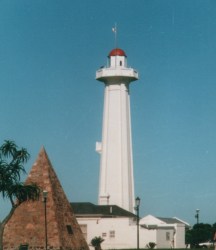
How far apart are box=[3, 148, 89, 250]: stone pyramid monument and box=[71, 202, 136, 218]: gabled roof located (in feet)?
70.7

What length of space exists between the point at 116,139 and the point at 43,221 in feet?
122

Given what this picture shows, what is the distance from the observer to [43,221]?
47.2 meters

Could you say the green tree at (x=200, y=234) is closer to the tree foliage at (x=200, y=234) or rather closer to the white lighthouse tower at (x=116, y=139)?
the tree foliage at (x=200, y=234)

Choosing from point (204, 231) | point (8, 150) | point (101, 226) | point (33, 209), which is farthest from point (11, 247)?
→ point (204, 231)

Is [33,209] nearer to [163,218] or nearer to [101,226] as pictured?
[101,226]

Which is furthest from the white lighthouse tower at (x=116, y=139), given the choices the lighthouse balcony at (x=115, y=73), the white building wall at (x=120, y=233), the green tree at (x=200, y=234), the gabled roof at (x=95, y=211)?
the white building wall at (x=120, y=233)

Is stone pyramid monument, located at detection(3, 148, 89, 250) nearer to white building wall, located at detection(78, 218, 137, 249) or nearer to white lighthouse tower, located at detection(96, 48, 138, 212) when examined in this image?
white building wall, located at detection(78, 218, 137, 249)

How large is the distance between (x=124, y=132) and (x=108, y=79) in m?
6.09

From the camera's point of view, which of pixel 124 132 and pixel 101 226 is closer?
pixel 101 226

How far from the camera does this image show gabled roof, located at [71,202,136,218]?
71.1 meters

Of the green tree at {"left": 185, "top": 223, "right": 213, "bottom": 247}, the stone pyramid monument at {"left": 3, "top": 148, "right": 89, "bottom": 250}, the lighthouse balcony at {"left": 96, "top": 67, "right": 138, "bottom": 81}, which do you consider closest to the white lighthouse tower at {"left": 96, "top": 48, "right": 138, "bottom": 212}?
the lighthouse balcony at {"left": 96, "top": 67, "right": 138, "bottom": 81}

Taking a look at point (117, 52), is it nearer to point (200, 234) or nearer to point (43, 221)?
point (200, 234)

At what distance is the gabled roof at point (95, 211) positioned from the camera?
233ft

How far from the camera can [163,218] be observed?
86.1 m
